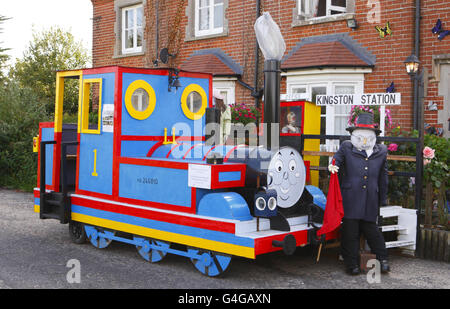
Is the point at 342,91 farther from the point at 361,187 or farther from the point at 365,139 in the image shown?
the point at 361,187

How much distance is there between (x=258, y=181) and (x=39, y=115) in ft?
32.9

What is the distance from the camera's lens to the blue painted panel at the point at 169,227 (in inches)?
195

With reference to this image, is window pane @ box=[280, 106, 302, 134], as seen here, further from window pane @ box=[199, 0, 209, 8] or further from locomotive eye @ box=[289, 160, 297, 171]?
window pane @ box=[199, 0, 209, 8]

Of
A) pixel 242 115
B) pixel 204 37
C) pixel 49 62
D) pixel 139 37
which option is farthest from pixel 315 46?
pixel 49 62

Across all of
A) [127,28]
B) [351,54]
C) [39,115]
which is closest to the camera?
[351,54]

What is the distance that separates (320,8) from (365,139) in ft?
23.2

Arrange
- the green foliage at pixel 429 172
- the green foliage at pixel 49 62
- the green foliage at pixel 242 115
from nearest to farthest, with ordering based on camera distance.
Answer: the green foliage at pixel 429 172, the green foliage at pixel 242 115, the green foliage at pixel 49 62

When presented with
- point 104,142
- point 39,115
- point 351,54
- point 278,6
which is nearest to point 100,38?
point 39,115

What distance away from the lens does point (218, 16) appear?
1383 cm

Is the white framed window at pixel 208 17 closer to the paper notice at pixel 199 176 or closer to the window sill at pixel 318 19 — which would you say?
the window sill at pixel 318 19

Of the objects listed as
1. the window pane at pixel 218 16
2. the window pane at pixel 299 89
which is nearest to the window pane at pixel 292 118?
the window pane at pixel 299 89

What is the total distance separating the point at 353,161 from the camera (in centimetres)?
556

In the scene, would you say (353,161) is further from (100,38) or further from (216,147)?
(100,38)

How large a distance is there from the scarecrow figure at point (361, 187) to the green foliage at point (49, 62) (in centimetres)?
2436
